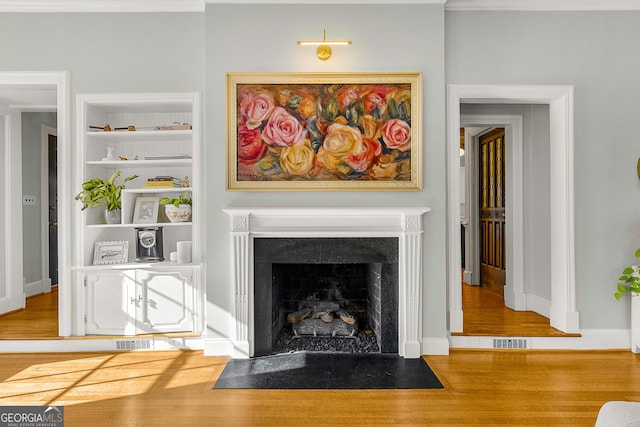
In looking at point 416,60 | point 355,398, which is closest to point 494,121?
point 416,60

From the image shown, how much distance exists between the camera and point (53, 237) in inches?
240

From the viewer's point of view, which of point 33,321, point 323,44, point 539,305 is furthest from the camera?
point 539,305

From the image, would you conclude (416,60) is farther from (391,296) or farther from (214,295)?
(214,295)

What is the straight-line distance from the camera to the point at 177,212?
3900 mm

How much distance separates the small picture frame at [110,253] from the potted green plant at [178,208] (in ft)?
1.79

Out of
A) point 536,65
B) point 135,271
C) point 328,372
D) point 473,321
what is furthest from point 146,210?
point 536,65

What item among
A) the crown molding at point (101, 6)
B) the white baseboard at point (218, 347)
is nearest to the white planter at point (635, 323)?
the white baseboard at point (218, 347)

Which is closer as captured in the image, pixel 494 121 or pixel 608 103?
pixel 608 103

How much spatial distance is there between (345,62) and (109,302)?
2865 mm

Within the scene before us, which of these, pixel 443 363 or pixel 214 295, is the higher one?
pixel 214 295

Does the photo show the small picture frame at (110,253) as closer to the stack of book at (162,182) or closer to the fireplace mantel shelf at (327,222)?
the stack of book at (162,182)

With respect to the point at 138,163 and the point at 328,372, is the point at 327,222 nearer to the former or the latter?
the point at 328,372

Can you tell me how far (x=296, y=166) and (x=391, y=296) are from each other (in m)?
1.32

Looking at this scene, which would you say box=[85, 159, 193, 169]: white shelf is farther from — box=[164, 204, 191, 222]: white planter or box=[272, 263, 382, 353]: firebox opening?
box=[272, 263, 382, 353]: firebox opening
